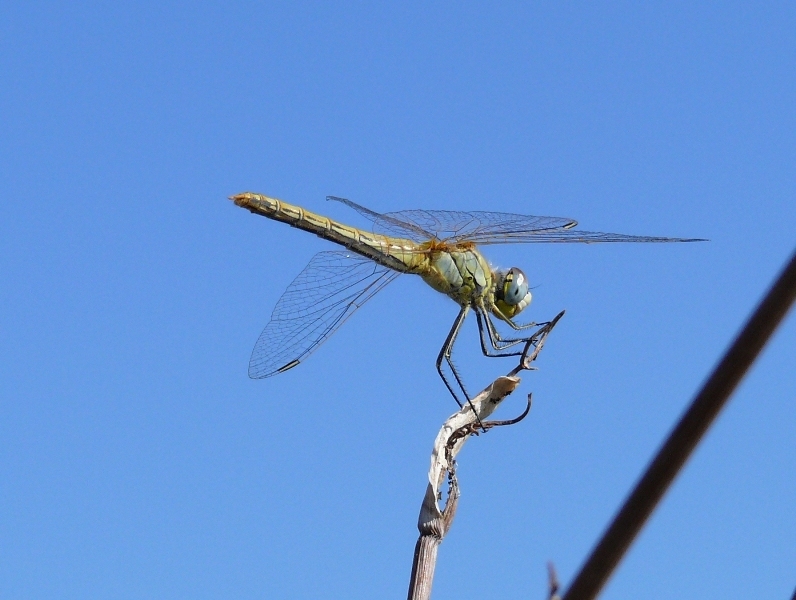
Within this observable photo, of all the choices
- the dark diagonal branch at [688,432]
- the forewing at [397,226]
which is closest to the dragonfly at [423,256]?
the forewing at [397,226]

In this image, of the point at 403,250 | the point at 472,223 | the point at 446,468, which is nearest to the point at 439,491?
the point at 446,468

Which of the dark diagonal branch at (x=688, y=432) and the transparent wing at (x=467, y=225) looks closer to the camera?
the dark diagonal branch at (x=688, y=432)

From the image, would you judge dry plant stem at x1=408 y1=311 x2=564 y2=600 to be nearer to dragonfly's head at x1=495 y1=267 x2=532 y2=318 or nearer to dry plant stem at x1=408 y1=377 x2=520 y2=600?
dry plant stem at x1=408 y1=377 x2=520 y2=600

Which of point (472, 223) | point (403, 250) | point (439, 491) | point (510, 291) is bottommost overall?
point (439, 491)

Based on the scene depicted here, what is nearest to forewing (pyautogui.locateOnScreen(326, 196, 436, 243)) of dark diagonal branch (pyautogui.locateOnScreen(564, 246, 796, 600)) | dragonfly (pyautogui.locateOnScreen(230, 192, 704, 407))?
dragonfly (pyautogui.locateOnScreen(230, 192, 704, 407))

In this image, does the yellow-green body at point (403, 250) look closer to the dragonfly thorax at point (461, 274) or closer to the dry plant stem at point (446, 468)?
the dragonfly thorax at point (461, 274)

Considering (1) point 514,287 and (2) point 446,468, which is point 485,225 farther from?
(2) point 446,468

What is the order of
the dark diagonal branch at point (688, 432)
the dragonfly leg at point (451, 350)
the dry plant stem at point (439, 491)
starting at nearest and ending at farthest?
the dark diagonal branch at point (688, 432) < the dry plant stem at point (439, 491) < the dragonfly leg at point (451, 350)
